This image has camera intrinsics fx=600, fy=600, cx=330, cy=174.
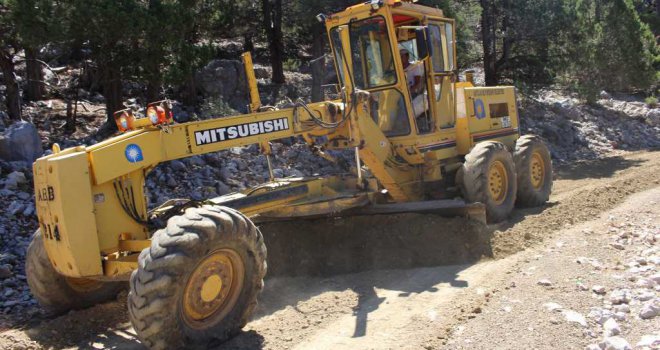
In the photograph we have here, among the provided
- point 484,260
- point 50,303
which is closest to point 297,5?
point 484,260

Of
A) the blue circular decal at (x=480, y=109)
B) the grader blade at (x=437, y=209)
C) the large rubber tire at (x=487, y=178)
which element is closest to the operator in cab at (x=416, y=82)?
the large rubber tire at (x=487, y=178)

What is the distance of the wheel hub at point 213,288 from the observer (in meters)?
4.69

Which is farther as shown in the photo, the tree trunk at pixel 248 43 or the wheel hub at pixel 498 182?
the tree trunk at pixel 248 43

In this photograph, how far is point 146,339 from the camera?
4.37 m

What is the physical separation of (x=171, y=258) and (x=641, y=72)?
62.1 ft

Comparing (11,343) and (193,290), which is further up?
(193,290)

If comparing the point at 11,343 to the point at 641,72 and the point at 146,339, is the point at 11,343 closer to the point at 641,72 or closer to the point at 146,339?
the point at 146,339

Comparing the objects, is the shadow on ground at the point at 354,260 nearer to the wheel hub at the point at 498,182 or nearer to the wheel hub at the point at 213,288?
the wheel hub at the point at 213,288

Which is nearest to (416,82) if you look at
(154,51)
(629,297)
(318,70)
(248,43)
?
(629,297)

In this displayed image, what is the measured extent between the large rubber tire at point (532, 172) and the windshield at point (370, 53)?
292 cm

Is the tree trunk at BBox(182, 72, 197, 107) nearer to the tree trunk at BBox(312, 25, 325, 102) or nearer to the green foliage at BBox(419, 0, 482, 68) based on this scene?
the tree trunk at BBox(312, 25, 325, 102)

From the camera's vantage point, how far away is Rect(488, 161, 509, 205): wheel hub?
862cm

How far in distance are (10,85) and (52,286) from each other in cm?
794

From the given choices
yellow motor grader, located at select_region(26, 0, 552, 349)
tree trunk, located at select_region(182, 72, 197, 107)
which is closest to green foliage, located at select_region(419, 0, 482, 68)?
yellow motor grader, located at select_region(26, 0, 552, 349)
